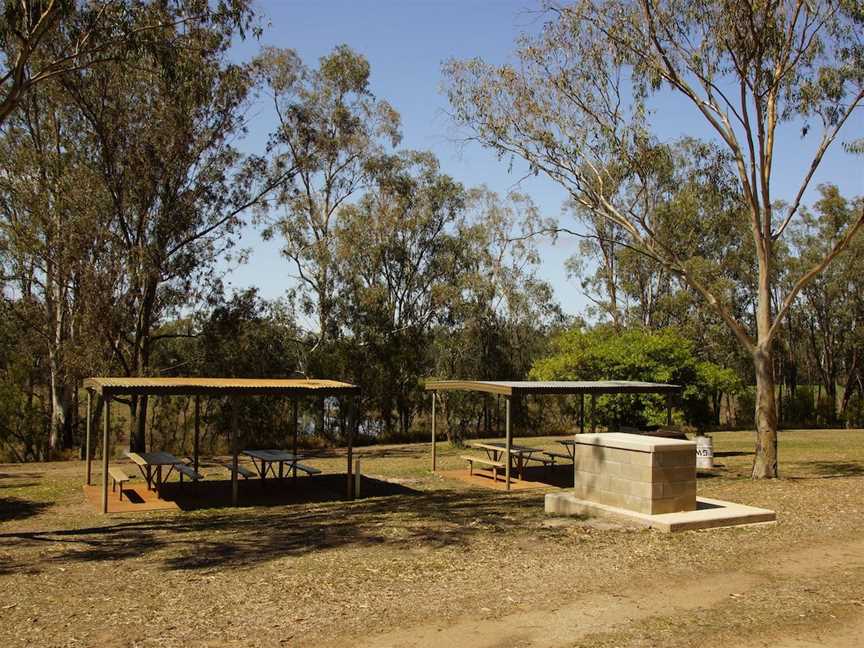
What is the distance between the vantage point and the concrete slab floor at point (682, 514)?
8562mm

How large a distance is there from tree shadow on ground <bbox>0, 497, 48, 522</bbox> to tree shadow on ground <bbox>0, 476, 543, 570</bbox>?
5.10 ft

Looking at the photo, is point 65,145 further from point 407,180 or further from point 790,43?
point 790,43

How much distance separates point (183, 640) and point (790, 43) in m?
13.3

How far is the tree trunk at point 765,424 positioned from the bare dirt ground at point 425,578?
1898 mm

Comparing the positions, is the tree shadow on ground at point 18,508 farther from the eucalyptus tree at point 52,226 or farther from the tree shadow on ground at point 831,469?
the tree shadow on ground at point 831,469

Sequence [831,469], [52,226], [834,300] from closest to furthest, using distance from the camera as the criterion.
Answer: [831,469], [52,226], [834,300]

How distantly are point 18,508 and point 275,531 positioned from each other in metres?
4.58

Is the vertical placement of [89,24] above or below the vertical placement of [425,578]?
above

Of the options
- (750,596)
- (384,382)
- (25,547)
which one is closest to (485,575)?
(750,596)

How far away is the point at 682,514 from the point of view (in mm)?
8953

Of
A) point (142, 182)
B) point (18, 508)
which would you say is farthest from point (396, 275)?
point (18, 508)

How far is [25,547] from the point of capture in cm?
817

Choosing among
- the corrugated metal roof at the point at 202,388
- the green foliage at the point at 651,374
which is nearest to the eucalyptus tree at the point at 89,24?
the corrugated metal roof at the point at 202,388

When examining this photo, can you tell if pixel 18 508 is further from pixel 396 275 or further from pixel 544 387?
pixel 396 275
